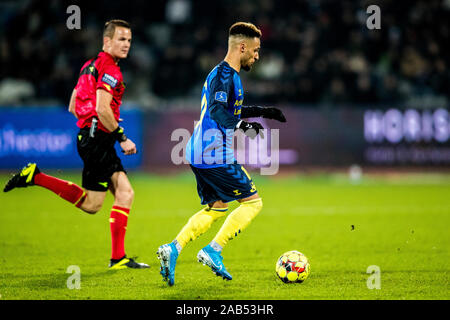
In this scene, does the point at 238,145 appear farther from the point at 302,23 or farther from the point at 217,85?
the point at 217,85

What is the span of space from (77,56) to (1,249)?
1188cm

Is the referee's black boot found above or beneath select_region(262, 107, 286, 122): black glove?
beneath

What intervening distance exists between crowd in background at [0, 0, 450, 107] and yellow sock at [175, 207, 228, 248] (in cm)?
1208

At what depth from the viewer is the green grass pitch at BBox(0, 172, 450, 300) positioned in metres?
5.66

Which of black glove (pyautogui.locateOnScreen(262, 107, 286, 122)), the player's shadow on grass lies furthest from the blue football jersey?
the player's shadow on grass

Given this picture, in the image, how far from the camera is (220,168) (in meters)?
5.96

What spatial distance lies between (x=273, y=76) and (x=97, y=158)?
43.2ft

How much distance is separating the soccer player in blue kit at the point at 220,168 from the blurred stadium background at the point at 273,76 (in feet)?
35.3

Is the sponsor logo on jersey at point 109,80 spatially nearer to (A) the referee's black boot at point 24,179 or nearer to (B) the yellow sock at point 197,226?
(A) the referee's black boot at point 24,179

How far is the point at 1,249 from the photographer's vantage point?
Answer: 7.84 metres

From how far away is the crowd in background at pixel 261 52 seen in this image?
1847cm
